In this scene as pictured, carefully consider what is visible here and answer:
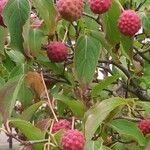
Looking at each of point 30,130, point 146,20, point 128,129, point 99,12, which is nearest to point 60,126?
point 30,130

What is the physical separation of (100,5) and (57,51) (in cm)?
16

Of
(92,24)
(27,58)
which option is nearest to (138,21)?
(92,24)

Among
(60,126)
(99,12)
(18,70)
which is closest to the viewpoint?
(60,126)

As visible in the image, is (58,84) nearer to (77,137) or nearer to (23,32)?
(23,32)

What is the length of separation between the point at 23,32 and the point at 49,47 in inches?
4.5

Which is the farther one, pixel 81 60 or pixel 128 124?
pixel 81 60

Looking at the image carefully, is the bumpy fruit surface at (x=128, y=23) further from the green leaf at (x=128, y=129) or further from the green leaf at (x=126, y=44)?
the green leaf at (x=128, y=129)

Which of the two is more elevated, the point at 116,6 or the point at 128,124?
the point at 116,6

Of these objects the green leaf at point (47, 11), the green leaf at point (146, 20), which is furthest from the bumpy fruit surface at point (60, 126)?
the green leaf at point (146, 20)

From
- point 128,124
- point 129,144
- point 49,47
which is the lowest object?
point 129,144

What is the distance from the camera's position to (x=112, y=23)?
47.5 inches

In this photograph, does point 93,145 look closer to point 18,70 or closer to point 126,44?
point 126,44

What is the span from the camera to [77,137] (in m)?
0.94

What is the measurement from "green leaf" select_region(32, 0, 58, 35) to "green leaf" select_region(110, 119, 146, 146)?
0.88ft
